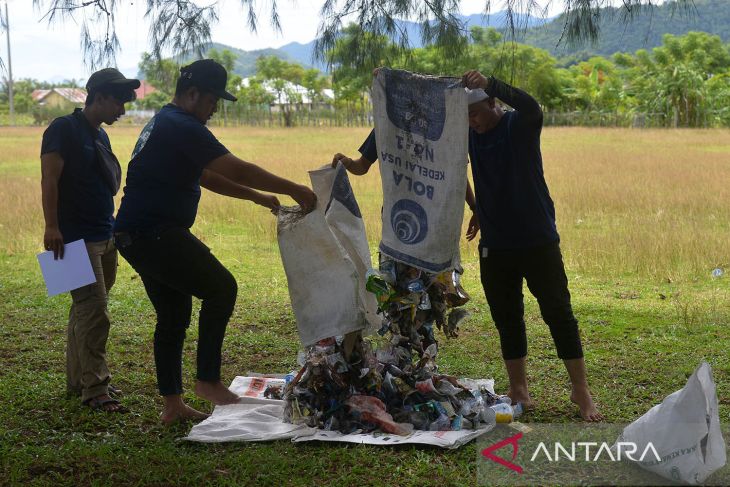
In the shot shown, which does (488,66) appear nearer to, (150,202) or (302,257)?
(302,257)

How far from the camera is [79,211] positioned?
4145mm

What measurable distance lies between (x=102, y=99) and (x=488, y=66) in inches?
78.4

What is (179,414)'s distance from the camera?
13.0 feet

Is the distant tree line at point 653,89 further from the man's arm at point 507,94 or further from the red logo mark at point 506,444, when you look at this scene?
the red logo mark at point 506,444

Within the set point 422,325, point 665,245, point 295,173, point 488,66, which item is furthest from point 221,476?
point 295,173

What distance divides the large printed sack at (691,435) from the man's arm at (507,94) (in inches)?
50.4

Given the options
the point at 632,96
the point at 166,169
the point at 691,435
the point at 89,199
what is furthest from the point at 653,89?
the point at 691,435

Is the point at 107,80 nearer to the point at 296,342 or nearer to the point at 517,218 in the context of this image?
the point at 517,218

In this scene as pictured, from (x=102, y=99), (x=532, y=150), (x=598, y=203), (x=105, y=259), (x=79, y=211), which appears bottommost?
(x=598, y=203)

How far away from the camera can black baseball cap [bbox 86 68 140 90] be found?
4.10 meters

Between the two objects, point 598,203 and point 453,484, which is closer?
point 453,484

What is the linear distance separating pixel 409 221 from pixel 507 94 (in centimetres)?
71

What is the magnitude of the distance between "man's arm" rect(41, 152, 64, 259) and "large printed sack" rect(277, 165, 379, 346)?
110 cm

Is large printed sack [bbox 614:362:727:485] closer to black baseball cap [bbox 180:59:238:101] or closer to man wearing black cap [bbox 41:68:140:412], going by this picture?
black baseball cap [bbox 180:59:238:101]
